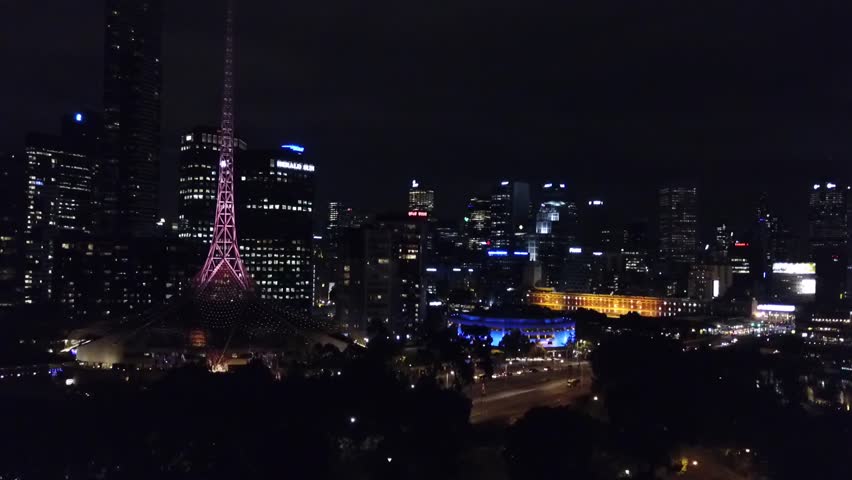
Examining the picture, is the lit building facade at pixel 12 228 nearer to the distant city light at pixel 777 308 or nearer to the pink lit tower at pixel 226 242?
the pink lit tower at pixel 226 242

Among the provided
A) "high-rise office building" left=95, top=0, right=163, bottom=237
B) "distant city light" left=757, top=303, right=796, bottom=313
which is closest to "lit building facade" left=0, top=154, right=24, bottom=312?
"high-rise office building" left=95, top=0, right=163, bottom=237

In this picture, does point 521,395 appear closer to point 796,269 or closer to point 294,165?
point 294,165

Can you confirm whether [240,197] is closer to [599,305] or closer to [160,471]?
[599,305]

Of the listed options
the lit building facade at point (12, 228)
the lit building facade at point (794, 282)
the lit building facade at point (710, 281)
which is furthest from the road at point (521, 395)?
the lit building facade at point (794, 282)

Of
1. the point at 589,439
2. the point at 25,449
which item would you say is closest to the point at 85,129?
the point at 25,449

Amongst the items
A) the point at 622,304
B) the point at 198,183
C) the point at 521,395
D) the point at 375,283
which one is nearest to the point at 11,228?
the point at 198,183
